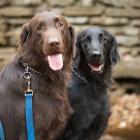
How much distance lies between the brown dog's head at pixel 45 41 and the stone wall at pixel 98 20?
5.26 m

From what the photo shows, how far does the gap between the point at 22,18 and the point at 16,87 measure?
5.58m

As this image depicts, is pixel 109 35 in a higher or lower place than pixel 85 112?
higher

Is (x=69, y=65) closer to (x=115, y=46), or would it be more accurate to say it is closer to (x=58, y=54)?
(x=58, y=54)

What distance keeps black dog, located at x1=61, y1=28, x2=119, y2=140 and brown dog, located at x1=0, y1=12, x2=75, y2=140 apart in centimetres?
75

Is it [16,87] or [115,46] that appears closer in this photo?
[16,87]

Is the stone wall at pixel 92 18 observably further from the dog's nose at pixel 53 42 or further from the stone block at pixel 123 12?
the dog's nose at pixel 53 42

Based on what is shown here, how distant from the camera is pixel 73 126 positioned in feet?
20.1

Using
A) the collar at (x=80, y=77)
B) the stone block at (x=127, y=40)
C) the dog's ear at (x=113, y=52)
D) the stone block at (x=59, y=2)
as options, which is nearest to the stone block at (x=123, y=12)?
the stone block at (x=127, y=40)

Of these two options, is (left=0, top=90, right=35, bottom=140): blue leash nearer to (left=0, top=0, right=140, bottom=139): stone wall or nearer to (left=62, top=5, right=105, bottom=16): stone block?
(left=0, top=0, right=140, bottom=139): stone wall

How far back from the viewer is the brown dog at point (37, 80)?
5176 mm

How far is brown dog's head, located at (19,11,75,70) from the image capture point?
5.07 metres

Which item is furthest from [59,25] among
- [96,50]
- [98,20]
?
[98,20]

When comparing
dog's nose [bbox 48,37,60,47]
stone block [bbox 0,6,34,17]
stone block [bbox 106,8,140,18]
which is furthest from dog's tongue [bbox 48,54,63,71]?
stone block [bbox 106,8,140,18]

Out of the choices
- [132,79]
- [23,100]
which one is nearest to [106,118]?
[23,100]
